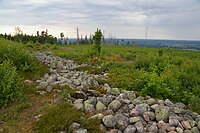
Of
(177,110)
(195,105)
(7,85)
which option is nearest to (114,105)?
(177,110)

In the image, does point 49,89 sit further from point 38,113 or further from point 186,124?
point 186,124

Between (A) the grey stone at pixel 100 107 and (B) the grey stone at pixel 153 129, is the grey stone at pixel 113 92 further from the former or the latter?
(B) the grey stone at pixel 153 129

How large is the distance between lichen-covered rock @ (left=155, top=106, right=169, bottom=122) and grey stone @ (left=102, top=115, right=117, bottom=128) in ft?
3.70

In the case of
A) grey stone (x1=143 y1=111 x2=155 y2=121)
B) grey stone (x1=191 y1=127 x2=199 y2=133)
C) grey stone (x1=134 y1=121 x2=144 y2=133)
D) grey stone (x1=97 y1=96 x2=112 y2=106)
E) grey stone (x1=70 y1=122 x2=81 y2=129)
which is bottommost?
grey stone (x1=191 y1=127 x2=199 y2=133)

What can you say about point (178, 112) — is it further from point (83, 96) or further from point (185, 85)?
point (185, 85)

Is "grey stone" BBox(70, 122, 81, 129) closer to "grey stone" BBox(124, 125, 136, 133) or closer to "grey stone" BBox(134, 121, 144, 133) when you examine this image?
"grey stone" BBox(124, 125, 136, 133)

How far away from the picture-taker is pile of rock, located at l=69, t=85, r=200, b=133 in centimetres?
654

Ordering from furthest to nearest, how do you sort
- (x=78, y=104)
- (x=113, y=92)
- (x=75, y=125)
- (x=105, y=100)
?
1. (x=113, y=92)
2. (x=105, y=100)
3. (x=78, y=104)
4. (x=75, y=125)

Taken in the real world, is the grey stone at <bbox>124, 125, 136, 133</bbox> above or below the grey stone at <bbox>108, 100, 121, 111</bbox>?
below

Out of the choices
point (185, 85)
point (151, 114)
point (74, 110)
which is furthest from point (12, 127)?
point (185, 85)

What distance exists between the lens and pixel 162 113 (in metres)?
6.99

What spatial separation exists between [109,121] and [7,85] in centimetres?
325

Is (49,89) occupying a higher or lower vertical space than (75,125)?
higher

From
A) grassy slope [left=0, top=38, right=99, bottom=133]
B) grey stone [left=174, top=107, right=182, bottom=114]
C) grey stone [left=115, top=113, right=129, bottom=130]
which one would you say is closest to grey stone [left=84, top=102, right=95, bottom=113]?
grassy slope [left=0, top=38, right=99, bottom=133]
